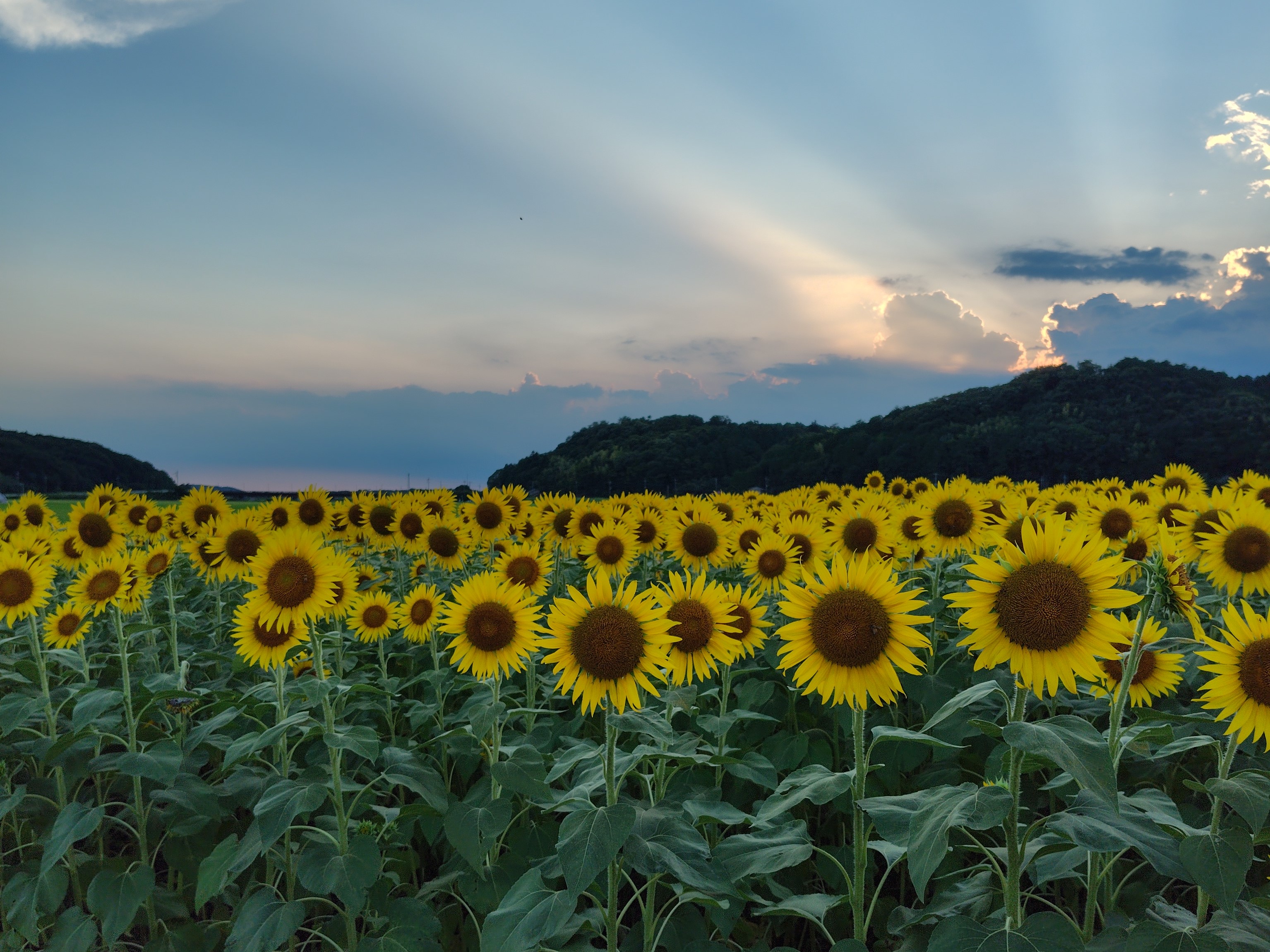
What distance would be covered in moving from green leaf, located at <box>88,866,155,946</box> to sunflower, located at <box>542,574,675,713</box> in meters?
3.50

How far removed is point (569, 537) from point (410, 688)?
3.54m

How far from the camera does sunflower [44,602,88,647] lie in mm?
7094

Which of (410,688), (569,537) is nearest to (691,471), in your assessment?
(569,537)

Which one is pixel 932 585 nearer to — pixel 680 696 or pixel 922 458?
pixel 680 696

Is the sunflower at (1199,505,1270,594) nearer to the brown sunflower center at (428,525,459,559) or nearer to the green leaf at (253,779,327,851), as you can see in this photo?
the green leaf at (253,779,327,851)

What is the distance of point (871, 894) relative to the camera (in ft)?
17.3

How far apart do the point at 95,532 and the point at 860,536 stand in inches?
386

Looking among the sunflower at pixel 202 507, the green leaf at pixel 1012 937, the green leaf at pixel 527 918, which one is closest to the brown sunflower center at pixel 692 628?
the green leaf at pixel 527 918

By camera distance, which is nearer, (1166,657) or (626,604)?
(626,604)

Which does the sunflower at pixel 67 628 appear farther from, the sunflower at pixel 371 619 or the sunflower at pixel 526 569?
the sunflower at pixel 526 569

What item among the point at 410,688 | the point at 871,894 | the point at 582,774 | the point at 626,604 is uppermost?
the point at 626,604

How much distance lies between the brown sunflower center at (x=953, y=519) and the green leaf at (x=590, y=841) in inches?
261

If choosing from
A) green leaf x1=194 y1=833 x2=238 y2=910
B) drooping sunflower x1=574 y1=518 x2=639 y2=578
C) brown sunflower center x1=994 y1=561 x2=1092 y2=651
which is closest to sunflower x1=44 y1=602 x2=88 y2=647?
green leaf x1=194 y1=833 x2=238 y2=910

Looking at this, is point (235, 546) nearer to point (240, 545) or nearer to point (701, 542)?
point (240, 545)
